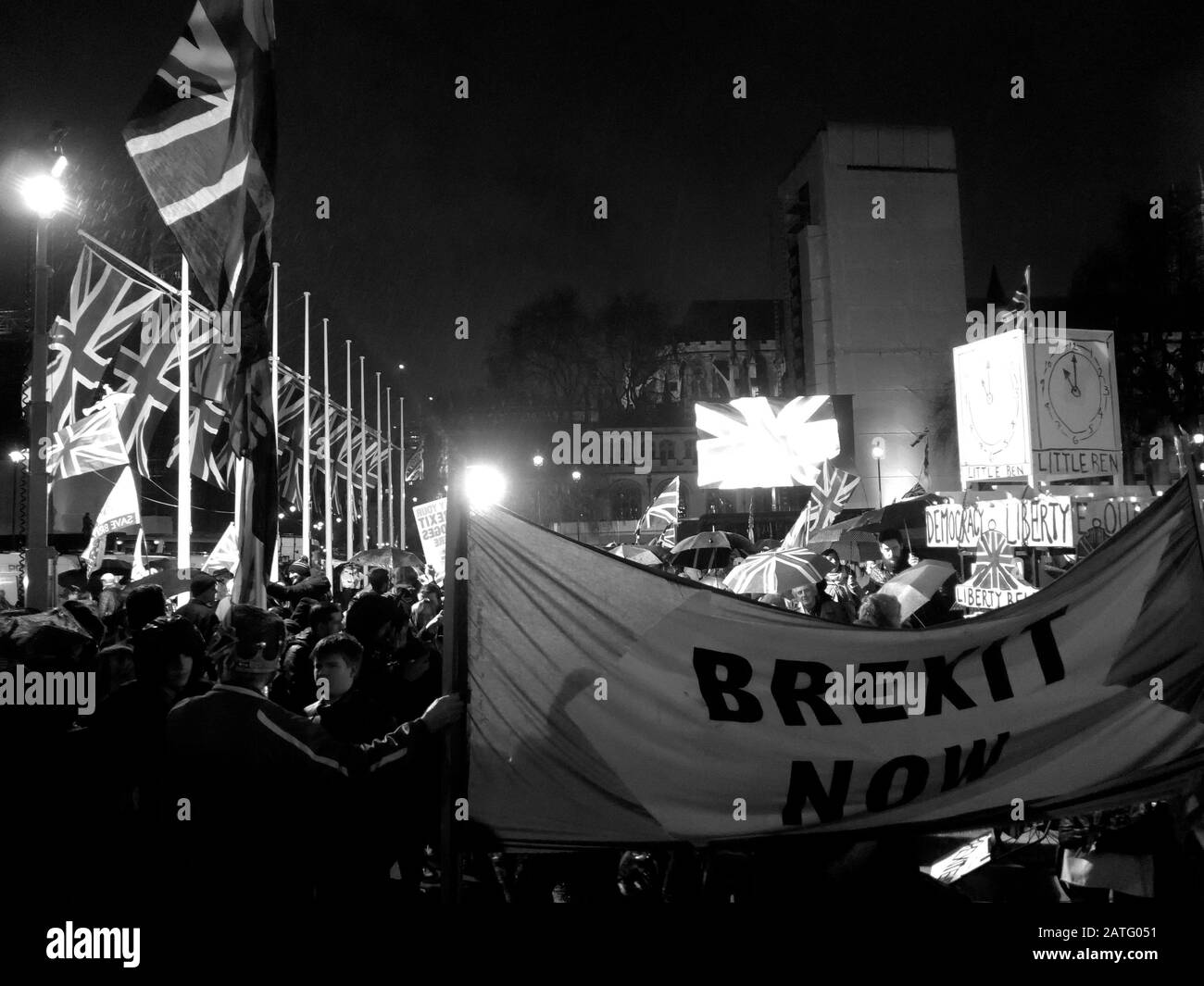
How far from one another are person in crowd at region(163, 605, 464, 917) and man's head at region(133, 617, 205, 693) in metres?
0.59

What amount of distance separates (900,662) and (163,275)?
92.8ft

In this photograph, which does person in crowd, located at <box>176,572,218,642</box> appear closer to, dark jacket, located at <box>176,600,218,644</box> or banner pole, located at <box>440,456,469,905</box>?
dark jacket, located at <box>176,600,218,644</box>

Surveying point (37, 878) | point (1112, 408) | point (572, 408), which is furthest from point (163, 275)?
point (572, 408)

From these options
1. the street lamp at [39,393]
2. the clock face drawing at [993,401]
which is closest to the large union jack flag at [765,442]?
the clock face drawing at [993,401]

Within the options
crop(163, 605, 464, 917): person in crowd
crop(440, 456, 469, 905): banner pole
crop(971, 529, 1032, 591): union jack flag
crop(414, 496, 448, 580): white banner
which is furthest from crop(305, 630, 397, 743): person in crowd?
crop(414, 496, 448, 580): white banner

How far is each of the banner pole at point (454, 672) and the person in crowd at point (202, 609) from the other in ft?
13.2

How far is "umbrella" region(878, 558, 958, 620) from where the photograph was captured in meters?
7.39

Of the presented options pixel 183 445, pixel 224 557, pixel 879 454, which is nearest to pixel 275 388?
pixel 183 445

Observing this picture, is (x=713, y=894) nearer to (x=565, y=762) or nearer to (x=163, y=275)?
(x=565, y=762)

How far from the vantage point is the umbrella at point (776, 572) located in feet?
28.5

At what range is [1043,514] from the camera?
875cm

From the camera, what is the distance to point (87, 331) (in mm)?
12641

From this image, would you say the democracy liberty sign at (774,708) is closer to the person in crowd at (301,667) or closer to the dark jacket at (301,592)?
the person in crowd at (301,667)

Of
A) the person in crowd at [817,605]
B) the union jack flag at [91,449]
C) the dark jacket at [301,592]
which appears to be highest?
the union jack flag at [91,449]
